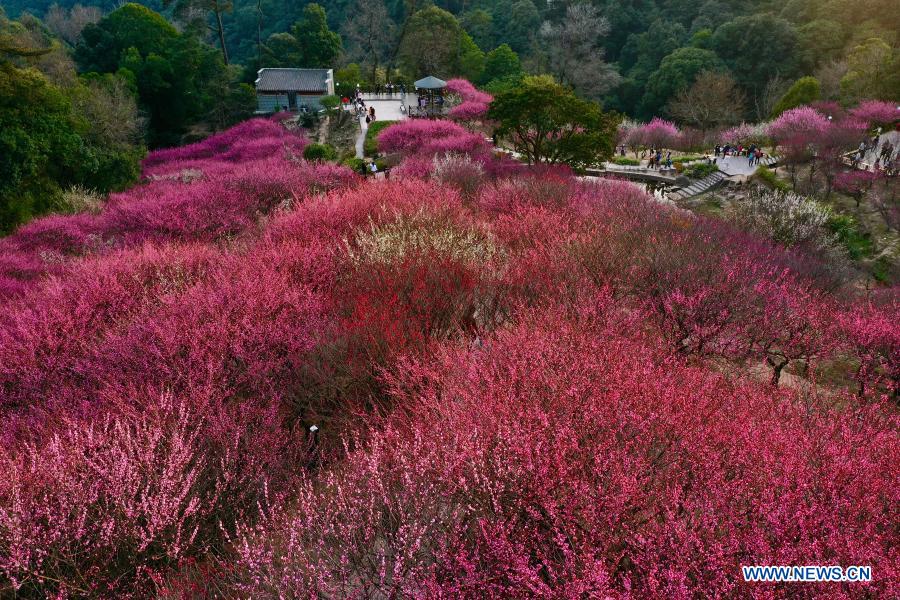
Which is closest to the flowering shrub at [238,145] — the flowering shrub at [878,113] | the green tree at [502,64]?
the green tree at [502,64]

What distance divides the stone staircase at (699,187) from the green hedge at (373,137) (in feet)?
66.7

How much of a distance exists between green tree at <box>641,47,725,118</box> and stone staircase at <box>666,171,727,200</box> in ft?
75.9

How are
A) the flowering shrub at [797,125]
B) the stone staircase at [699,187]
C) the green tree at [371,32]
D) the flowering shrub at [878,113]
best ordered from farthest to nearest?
the green tree at [371,32]
the flowering shrub at [878,113]
the flowering shrub at [797,125]
the stone staircase at [699,187]

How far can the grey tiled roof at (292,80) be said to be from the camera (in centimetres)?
4325

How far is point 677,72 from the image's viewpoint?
171ft

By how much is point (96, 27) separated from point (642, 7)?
209 ft

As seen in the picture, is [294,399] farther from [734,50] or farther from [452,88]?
[734,50]

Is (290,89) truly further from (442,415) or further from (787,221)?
(442,415)

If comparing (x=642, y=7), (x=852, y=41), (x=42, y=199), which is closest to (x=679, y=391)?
(x=42, y=199)

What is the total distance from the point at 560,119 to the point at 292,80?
28.3 m

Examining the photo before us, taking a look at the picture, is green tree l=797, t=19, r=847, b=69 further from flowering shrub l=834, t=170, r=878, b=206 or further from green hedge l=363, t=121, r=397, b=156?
green hedge l=363, t=121, r=397, b=156

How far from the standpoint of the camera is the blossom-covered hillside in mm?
5477

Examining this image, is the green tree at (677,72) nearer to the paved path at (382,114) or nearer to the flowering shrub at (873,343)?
the paved path at (382,114)

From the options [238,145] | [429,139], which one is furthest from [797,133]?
[238,145]
